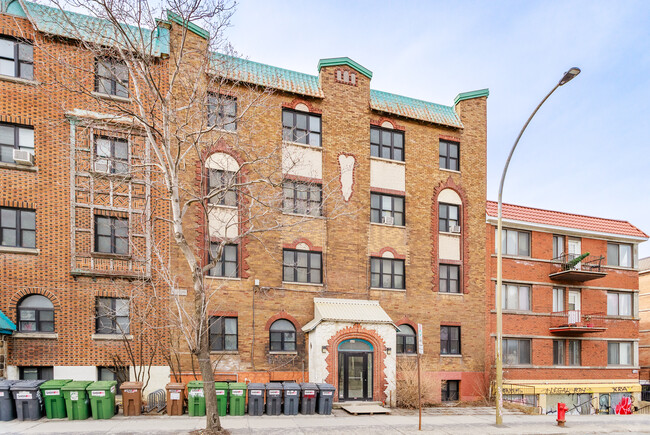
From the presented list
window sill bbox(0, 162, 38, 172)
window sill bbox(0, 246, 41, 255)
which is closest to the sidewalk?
window sill bbox(0, 246, 41, 255)

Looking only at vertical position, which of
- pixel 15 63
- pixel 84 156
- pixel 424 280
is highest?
pixel 15 63

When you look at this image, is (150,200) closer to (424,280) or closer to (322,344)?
(322,344)

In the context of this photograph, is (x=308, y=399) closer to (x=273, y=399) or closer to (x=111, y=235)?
(x=273, y=399)

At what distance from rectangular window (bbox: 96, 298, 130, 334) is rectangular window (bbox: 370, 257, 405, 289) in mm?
10709

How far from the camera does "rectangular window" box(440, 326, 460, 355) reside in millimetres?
22719

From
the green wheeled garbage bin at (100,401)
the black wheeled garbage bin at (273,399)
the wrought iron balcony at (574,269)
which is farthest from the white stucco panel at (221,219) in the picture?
the wrought iron balcony at (574,269)

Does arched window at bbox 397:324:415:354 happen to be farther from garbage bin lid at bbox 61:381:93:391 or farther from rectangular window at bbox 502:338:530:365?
garbage bin lid at bbox 61:381:93:391

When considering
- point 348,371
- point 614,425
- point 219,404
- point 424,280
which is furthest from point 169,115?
point 614,425

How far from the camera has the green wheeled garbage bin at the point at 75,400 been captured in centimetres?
1416

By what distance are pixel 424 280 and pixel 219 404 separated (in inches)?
453

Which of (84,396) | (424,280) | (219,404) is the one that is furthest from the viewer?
(424,280)

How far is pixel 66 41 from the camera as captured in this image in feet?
58.7

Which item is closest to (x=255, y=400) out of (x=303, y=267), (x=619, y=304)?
(x=303, y=267)

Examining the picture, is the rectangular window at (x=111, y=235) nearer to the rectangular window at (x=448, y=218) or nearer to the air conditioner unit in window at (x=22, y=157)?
the air conditioner unit in window at (x=22, y=157)
